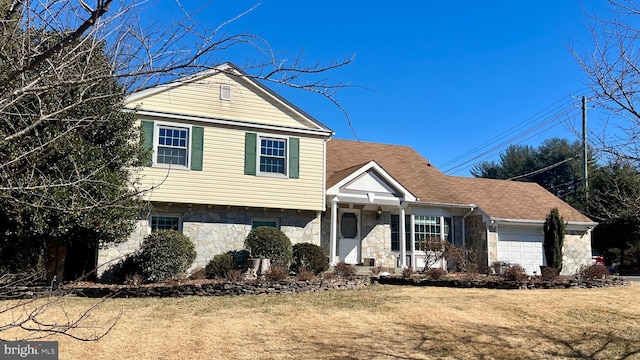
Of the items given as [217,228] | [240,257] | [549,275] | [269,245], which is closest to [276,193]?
[269,245]

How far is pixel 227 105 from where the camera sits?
17156 mm

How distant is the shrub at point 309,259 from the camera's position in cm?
1627

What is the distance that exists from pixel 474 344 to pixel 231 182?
9921 millimetres

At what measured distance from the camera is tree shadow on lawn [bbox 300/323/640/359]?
8.33 m

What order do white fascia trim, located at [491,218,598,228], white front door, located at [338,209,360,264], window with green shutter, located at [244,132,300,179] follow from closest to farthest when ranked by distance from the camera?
window with green shutter, located at [244,132,300,179], white front door, located at [338,209,360,264], white fascia trim, located at [491,218,598,228]

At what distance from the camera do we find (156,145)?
16094 mm

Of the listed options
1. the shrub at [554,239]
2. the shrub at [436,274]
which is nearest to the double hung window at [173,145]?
the shrub at [436,274]

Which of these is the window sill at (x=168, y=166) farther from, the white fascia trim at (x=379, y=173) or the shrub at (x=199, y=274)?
the white fascia trim at (x=379, y=173)

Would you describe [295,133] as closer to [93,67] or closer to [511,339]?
[511,339]

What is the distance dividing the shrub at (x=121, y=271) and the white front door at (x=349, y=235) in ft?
23.9

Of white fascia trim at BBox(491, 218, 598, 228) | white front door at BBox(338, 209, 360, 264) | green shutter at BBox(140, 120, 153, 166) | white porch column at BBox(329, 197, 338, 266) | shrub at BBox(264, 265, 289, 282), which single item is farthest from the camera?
white fascia trim at BBox(491, 218, 598, 228)

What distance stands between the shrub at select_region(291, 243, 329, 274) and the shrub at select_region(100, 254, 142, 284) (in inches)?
183

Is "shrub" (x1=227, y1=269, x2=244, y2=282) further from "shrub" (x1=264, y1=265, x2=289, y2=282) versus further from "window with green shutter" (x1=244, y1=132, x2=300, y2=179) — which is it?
"window with green shutter" (x1=244, y1=132, x2=300, y2=179)

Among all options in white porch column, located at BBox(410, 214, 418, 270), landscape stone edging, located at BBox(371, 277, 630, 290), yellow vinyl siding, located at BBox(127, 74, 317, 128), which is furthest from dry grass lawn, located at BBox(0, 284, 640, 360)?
yellow vinyl siding, located at BBox(127, 74, 317, 128)
